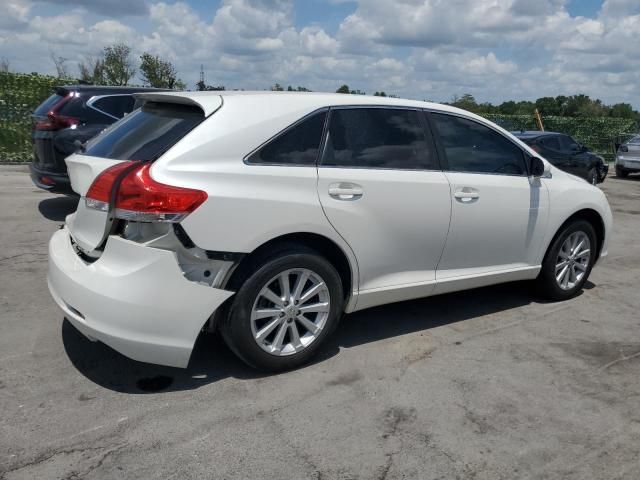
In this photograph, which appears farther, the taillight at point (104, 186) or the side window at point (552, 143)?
the side window at point (552, 143)

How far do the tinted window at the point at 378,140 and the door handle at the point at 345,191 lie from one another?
144 mm

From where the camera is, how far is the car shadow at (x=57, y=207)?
26.5 feet

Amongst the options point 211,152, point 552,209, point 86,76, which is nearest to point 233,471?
point 211,152

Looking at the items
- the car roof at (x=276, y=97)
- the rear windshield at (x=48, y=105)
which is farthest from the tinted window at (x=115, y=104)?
the car roof at (x=276, y=97)

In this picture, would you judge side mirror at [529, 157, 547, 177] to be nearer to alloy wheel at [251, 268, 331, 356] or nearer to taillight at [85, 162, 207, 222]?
alloy wheel at [251, 268, 331, 356]

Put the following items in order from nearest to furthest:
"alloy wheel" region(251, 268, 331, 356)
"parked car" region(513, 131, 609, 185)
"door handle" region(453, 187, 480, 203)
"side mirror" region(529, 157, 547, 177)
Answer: "alloy wheel" region(251, 268, 331, 356), "door handle" region(453, 187, 480, 203), "side mirror" region(529, 157, 547, 177), "parked car" region(513, 131, 609, 185)

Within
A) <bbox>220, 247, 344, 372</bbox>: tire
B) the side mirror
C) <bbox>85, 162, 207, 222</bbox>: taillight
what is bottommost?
<bbox>220, 247, 344, 372</bbox>: tire

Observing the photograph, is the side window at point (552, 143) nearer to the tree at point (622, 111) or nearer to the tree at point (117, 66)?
the tree at point (117, 66)

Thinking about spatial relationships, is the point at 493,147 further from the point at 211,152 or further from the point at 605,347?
the point at 211,152

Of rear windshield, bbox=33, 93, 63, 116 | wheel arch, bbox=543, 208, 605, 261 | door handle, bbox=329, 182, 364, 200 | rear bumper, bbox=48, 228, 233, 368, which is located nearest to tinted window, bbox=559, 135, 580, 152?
wheel arch, bbox=543, 208, 605, 261

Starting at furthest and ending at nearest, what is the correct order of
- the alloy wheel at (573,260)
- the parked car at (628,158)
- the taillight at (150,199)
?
1. the parked car at (628,158)
2. the alloy wheel at (573,260)
3. the taillight at (150,199)

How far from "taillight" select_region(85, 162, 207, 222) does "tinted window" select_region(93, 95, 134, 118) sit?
521cm

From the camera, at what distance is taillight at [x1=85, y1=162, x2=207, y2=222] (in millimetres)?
3195

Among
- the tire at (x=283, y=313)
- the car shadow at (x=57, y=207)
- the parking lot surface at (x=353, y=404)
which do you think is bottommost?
the parking lot surface at (x=353, y=404)
